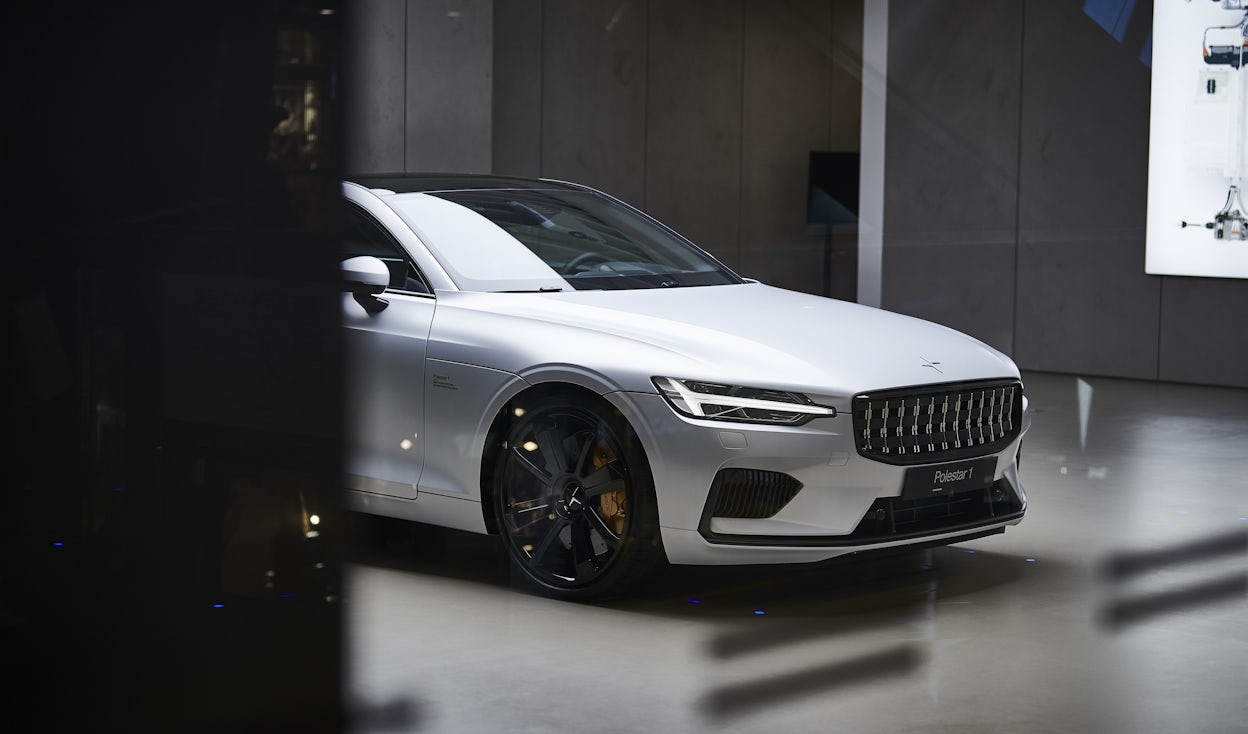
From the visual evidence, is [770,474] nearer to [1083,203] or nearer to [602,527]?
[602,527]

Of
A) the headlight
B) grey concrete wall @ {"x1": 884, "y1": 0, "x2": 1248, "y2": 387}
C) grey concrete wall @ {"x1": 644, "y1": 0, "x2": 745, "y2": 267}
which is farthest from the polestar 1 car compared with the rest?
grey concrete wall @ {"x1": 644, "y1": 0, "x2": 745, "y2": 267}

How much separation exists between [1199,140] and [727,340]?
314 inches

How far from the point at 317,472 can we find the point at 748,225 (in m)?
14.8

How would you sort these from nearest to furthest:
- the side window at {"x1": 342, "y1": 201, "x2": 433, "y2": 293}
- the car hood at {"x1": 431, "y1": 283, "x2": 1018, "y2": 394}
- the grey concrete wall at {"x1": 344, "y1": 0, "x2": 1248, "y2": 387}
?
the car hood at {"x1": 431, "y1": 283, "x2": 1018, "y2": 394}
the side window at {"x1": 342, "y1": 201, "x2": 433, "y2": 293}
the grey concrete wall at {"x1": 344, "y1": 0, "x2": 1248, "y2": 387}

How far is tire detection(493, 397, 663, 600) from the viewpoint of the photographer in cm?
508

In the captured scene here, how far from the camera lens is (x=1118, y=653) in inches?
188

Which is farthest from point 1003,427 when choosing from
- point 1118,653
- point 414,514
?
point 414,514

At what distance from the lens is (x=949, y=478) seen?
529cm

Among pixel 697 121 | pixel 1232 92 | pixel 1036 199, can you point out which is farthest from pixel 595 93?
pixel 1232 92

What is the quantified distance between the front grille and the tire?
732mm

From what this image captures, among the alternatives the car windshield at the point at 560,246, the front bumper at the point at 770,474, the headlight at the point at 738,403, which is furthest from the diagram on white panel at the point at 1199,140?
the headlight at the point at 738,403

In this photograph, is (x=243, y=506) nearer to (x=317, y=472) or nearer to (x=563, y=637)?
(x=317, y=472)

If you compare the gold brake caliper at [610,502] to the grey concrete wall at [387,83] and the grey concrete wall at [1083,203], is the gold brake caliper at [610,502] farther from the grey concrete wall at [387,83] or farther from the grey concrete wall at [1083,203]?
the grey concrete wall at [387,83]

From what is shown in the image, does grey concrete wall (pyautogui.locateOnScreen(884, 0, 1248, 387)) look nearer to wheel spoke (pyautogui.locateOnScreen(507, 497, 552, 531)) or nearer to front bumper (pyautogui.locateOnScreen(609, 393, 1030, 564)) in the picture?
front bumper (pyautogui.locateOnScreen(609, 393, 1030, 564))
